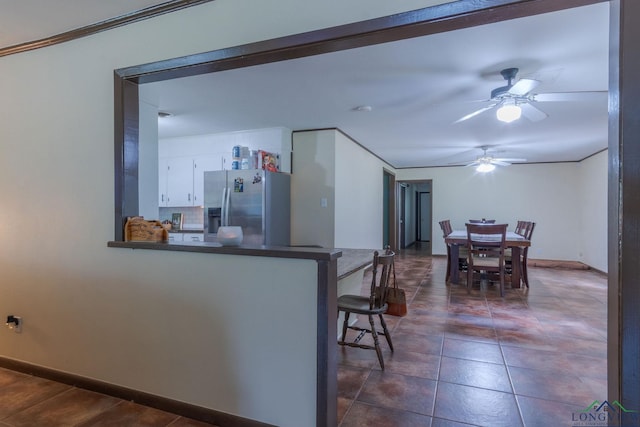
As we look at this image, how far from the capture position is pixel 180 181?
510 cm

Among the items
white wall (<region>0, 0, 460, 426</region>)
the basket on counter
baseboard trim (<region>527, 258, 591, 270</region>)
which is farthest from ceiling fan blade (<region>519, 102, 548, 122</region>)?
Result: baseboard trim (<region>527, 258, 591, 270</region>)

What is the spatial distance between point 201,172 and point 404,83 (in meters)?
3.28

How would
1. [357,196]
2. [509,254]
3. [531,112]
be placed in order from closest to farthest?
[531,112] → [509,254] → [357,196]

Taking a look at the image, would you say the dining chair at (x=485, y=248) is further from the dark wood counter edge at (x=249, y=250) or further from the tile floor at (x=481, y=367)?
the dark wood counter edge at (x=249, y=250)

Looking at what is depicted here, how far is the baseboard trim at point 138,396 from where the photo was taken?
176cm

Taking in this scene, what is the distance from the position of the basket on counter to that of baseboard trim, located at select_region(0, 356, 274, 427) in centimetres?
91

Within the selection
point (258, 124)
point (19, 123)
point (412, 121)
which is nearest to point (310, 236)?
point (258, 124)

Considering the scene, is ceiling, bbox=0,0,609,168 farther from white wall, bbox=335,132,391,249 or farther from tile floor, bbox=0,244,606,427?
tile floor, bbox=0,244,606,427

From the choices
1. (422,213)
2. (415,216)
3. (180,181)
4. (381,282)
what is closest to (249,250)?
(381,282)

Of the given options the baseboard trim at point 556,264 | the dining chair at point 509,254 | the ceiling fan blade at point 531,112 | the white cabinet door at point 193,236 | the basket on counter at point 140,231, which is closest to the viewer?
the basket on counter at point 140,231

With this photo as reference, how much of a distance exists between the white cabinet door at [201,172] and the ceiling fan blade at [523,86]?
3.77 meters

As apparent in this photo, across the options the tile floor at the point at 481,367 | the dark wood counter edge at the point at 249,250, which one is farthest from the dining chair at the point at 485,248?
the dark wood counter edge at the point at 249,250

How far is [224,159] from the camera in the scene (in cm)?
487

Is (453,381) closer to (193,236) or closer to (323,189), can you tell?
(323,189)
